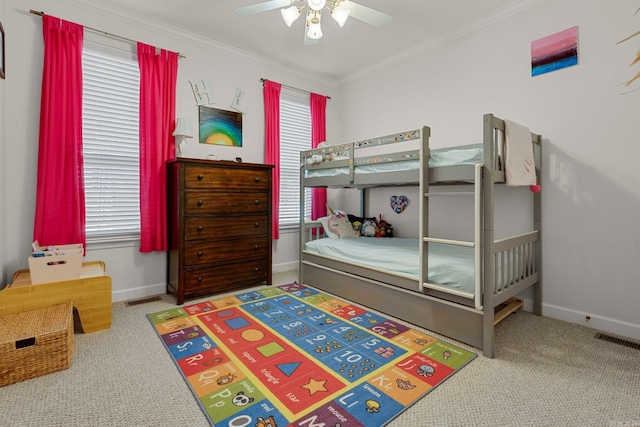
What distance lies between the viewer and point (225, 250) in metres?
3.43

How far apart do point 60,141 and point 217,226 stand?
1557 mm

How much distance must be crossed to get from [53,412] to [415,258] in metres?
2.52

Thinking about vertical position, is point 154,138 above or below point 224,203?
above

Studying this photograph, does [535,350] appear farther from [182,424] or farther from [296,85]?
[296,85]

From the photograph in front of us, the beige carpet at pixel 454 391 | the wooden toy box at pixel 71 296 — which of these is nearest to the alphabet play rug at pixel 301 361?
the beige carpet at pixel 454 391

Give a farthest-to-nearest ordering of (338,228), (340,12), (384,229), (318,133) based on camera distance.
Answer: (318,133)
(384,229)
(338,228)
(340,12)

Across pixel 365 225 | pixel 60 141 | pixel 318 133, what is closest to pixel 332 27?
pixel 318 133

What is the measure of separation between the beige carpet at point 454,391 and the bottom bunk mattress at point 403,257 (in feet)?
1.69

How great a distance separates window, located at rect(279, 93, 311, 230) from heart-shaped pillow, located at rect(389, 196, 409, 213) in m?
1.30

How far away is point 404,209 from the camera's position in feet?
13.3

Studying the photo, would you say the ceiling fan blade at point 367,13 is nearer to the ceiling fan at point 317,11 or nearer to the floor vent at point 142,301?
the ceiling fan at point 317,11

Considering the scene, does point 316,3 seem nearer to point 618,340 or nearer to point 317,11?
point 317,11

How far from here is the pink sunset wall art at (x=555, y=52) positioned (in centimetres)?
267

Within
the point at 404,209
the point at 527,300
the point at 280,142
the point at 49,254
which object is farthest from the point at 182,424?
the point at 280,142
